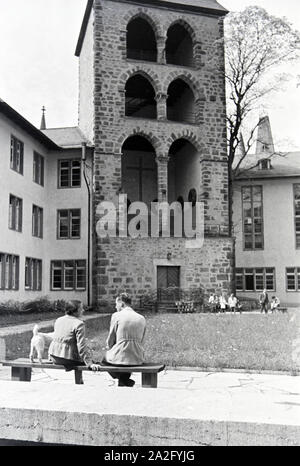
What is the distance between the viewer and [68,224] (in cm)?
2480

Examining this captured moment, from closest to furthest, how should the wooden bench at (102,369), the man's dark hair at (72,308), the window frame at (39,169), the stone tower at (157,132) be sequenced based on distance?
1. the wooden bench at (102,369)
2. the man's dark hair at (72,308)
3. the stone tower at (157,132)
4. the window frame at (39,169)

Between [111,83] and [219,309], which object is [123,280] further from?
[111,83]

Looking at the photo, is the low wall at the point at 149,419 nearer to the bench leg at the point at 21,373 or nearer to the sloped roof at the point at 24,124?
the bench leg at the point at 21,373

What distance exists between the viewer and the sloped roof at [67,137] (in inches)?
991

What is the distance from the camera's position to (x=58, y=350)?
627 cm

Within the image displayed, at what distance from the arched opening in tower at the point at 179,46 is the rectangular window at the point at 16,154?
10.00 m

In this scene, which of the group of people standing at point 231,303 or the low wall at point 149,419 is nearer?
the low wall at point 149,419

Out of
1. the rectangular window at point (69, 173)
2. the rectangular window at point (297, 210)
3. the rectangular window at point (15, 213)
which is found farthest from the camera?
the rectangular window at point (297, 210)

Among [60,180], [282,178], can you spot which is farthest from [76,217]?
[282,178]

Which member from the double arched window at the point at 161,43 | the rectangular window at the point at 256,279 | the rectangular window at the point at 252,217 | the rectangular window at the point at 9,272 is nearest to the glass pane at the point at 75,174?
the rectangular window at the point at 9,272

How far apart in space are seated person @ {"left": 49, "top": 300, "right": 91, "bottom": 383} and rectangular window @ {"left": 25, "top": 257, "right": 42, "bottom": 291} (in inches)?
639

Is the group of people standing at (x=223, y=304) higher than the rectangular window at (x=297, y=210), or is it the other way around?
the rectangular window at (x=297, y=210)

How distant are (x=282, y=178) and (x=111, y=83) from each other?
11506 millimetres

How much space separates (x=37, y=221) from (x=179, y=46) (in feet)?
39.9
